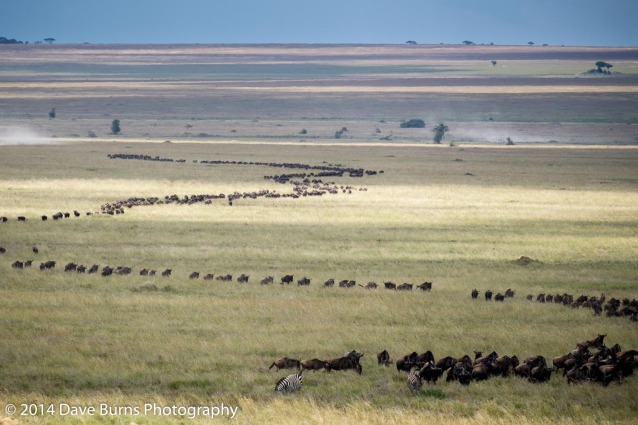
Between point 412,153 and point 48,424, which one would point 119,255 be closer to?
point 48,424

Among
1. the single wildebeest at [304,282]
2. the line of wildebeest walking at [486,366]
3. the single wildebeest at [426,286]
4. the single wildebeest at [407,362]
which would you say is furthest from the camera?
the single wildebeest at [304,282]

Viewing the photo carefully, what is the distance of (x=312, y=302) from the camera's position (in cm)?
2125

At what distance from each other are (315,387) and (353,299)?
298 inches

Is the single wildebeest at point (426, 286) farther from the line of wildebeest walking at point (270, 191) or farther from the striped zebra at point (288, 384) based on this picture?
the line of wildebeest walking at point (270, 191)

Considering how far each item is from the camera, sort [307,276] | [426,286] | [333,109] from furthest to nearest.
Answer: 1. [333,109]
2. [307,276]
3. [426,286]

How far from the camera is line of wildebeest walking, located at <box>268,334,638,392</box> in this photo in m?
14.5

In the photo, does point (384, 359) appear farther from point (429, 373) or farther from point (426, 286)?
Answer: point (426, 286)

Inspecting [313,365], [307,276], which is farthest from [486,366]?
[307,276]

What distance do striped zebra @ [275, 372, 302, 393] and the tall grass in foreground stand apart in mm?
222

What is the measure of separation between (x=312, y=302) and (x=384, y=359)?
18.4ft

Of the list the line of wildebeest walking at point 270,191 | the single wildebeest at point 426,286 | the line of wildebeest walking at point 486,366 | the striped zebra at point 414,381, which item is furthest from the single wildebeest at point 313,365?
the line of wildebeest walking at point 270,191

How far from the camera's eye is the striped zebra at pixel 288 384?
1405 cm

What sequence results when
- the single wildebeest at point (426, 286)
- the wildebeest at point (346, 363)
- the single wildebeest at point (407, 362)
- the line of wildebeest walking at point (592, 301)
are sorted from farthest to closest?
the single wildebeest at point (426, 286)
the line of wildebeest walking at point (592, 301)
the wildebeest at point (346, 363)
the single wildebeest at point (407, 362)

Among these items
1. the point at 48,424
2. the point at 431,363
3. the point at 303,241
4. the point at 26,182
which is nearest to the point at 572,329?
the point at 431,363
